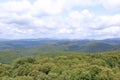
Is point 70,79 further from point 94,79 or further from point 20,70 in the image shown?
point 20,70

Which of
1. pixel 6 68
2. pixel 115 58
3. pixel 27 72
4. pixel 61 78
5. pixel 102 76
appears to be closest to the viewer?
pixel 102 76

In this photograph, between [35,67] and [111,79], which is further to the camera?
[35,67]

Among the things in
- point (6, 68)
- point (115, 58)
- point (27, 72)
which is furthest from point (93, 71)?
point (115, 58)

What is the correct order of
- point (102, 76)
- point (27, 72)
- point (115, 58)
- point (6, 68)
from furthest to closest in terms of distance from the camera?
1. point (115, 58)
2. point (6, 68)
3. point (27, 72)
4. point (102, 76)

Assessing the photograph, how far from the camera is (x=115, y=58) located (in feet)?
482

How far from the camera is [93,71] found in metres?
74.5

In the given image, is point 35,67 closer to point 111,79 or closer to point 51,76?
point 51,76

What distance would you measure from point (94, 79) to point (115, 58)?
79.4 m

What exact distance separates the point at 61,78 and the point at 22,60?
164 feet

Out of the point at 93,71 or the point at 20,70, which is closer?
the point at 93,71

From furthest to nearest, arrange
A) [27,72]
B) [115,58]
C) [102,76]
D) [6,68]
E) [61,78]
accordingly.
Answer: [115,58] < [6,68] < [27,72] < [61,78] < [102,76]

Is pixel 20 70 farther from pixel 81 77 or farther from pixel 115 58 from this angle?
pixel 115 58

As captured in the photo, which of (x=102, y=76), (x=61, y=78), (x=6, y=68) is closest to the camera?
(x=102, y=76)

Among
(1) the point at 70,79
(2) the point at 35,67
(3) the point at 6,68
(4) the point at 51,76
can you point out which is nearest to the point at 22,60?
(3) the point at 6,68
